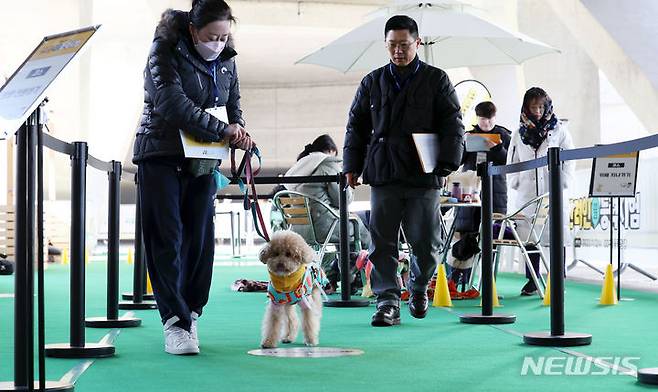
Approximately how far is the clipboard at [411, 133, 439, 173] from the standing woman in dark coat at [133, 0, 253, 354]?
1244 millimetres

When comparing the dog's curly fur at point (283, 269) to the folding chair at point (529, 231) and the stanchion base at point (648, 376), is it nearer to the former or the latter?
the stanchion base at point (648, 376)

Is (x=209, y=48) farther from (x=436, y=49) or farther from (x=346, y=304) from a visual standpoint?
(x=436, y=49)

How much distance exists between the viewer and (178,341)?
4.61 m

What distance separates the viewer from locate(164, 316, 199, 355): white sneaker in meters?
4.59

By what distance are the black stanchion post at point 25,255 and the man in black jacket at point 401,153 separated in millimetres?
2903

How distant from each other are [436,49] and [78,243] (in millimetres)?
7242

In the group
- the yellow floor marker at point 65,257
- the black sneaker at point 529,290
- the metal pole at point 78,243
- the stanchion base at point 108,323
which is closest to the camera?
the metal pole at point 78,243

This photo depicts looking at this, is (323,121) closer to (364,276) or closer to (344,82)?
(344,82)

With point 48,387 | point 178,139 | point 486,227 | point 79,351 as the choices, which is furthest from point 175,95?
point 486,227

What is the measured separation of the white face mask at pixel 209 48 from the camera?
4648 mm

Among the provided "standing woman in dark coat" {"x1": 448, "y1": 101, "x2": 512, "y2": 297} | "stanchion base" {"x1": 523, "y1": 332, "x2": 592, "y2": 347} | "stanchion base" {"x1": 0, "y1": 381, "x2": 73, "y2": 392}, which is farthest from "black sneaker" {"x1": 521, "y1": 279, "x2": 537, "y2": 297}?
"stanchion base" {"x1": 0, "y1": 381, "x2": 73, "y2": 392}

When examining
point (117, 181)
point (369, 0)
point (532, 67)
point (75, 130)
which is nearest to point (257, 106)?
point (75, 130)
